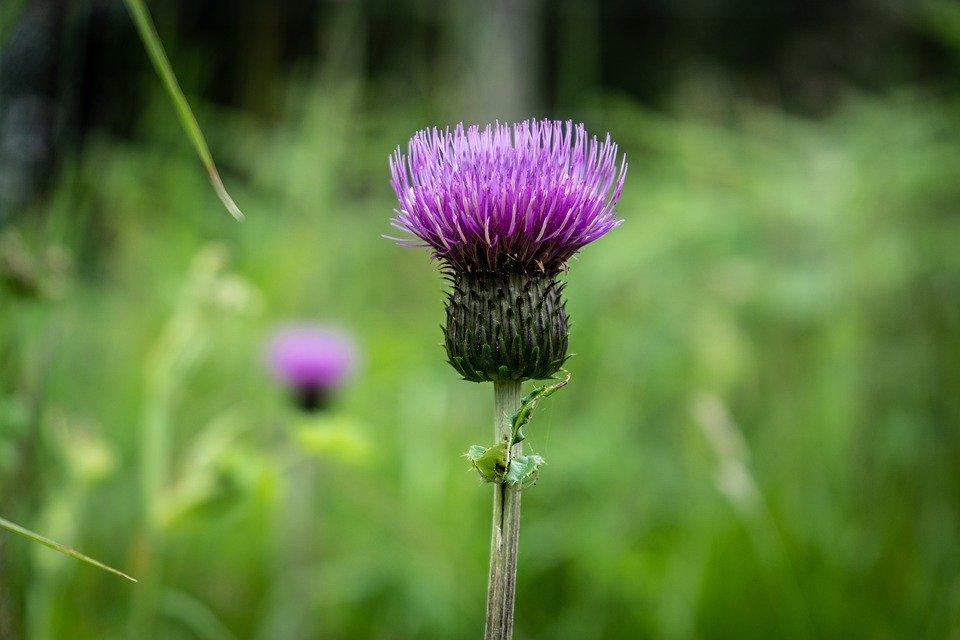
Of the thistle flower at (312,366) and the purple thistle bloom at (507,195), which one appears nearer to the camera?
the purple thistle bloom at (507,195)

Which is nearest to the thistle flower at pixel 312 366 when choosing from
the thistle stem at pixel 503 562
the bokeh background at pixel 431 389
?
the bokeh background at pixel 431 389

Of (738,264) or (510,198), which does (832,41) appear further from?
(510,198)

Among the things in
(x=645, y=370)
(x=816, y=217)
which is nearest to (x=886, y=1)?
(x=816, y=217)

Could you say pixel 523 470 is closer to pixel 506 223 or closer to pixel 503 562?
pixel 503 562

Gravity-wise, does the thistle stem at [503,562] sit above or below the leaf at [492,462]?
below

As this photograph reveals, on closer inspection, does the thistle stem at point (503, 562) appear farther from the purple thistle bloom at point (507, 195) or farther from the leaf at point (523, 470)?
the purple thistle bloom at point (507, 195)

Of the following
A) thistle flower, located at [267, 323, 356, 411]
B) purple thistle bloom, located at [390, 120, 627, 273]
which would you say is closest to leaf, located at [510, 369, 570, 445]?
purple thistle bloom, located at [390, 120, 627, 273]

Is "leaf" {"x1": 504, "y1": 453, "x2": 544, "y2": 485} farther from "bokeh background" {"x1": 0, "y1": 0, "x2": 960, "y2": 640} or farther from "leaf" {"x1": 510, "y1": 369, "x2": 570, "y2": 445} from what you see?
"bokeh background" {"x1": 0, "y1": 0, "x2": 960, "y2": 640}
